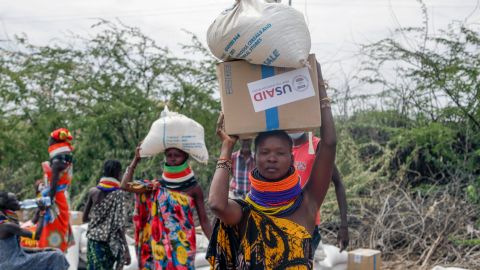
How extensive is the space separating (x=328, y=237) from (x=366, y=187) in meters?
0.83

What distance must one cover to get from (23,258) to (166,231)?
1.17 m

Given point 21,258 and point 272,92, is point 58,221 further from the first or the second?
point 272,92

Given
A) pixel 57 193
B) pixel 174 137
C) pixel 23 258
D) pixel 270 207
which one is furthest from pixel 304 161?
pixel 57 193

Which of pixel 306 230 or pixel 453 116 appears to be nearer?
pixel 306 230

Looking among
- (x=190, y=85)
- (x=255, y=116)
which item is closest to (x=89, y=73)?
(x=190, y=85)

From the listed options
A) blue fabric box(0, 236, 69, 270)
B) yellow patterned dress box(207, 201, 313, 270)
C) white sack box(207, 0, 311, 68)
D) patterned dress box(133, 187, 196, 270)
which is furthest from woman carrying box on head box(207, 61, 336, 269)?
blue fabric box(0, 236, 69, 270)

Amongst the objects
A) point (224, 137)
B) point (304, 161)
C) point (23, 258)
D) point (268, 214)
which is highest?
point (224, 137)

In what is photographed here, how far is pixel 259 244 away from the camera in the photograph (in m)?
2.55

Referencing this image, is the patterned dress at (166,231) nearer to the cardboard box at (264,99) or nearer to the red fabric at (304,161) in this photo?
the red fabric at (304,161)

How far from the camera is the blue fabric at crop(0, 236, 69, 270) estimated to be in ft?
14.8

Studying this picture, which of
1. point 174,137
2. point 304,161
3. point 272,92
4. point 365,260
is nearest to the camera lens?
point 272,92

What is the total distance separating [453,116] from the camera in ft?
25.2

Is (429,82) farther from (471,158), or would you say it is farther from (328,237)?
(328,237)

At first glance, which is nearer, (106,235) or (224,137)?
(224,137)
